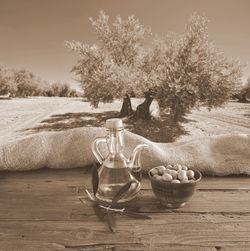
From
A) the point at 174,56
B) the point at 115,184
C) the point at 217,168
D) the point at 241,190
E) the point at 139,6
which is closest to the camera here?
the point at 115,184

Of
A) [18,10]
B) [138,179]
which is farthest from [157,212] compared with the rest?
[18,10]

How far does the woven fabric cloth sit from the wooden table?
108 mm

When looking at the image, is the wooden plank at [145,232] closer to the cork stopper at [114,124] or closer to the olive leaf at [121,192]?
the olive leaf at [121,192]

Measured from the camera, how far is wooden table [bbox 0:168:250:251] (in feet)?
1.90

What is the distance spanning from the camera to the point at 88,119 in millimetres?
1837

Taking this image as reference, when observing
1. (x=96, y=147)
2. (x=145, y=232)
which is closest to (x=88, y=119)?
(x=96, y=147)

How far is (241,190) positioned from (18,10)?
1447 mm

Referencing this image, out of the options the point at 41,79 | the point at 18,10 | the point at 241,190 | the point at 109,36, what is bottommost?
the point at 241,190

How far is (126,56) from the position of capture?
6.67 ft

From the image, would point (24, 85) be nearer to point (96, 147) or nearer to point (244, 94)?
point (96, 147)

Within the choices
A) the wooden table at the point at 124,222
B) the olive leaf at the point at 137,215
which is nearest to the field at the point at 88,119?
the wooden table at the point at 124,222

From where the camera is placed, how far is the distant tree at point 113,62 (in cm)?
177

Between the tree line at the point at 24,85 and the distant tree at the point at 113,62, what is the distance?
18cm

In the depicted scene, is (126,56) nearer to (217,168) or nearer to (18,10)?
(18,10)
